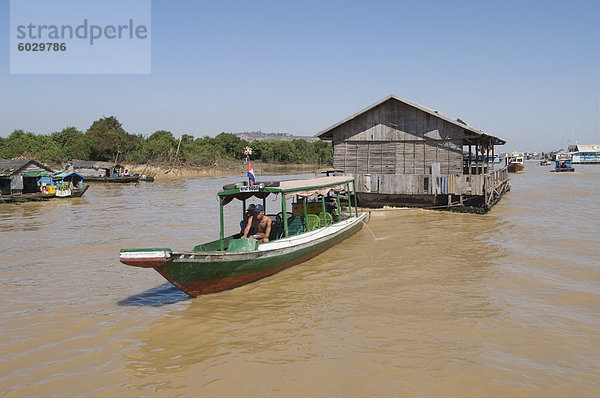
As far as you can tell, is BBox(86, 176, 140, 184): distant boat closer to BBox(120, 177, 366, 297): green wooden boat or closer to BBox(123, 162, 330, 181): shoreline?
BBox(123, 162, 330, 181): shoreline

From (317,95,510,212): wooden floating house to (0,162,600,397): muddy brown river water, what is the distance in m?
5.62

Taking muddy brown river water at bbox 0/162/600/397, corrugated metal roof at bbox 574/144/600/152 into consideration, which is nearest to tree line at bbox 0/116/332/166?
muddy brown river water at bbox 0/162/600/397

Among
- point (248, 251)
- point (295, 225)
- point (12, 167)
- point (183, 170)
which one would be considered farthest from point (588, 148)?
point (248, 251)

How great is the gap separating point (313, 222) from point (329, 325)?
547cm

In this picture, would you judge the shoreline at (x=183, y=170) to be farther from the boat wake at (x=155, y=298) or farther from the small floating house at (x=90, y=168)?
the boat wake at (x=155, y=298)

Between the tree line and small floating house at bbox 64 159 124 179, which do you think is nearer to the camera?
small floating house at bbox 64 159 124 179

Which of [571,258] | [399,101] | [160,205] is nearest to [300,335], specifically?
[571,258]

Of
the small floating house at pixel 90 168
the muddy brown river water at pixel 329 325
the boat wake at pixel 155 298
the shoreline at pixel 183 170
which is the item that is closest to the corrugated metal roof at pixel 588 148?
the shoreline at pixel 183 170

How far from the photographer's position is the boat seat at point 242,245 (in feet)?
30.9

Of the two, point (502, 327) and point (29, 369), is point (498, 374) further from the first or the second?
point (29, 369)

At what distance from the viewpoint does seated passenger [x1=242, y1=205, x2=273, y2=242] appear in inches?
390

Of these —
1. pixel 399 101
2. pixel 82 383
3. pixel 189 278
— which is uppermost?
pixel 399 101

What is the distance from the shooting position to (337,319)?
7.38 m

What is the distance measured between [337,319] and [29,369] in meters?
4.52
